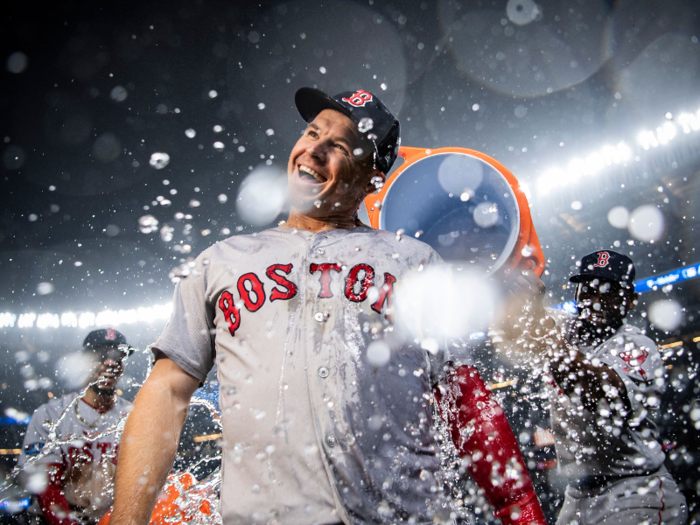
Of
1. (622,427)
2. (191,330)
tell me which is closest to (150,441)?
(191,330)

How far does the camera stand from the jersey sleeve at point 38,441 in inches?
146

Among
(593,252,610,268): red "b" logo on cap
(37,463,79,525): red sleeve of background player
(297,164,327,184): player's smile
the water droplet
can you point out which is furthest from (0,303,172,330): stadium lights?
(297,164,327,184): player's smile

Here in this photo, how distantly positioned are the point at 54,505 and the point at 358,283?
12.4 ft

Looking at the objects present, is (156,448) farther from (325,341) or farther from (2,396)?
(2,396)

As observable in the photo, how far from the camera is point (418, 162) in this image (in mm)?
2275

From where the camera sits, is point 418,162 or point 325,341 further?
point 418,162

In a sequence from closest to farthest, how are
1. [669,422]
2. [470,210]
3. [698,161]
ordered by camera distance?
[470,210], [669,422], [698,161]

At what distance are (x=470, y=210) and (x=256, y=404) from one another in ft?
5.62

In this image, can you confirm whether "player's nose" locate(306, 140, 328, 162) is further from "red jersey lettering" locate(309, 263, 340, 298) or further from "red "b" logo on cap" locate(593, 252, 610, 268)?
"red "b" logo on cap" locate(593, 252, 610, 268)

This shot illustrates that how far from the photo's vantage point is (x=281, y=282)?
1407 mm

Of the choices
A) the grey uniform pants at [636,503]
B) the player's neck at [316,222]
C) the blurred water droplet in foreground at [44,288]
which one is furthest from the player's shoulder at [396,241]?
the blurred water droplet in foreground at [44,288]

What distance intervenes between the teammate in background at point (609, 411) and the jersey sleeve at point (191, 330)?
1.74m

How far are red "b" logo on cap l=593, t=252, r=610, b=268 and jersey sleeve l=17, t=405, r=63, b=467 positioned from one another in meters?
4.98

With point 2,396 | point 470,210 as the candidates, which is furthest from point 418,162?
point 2,396
